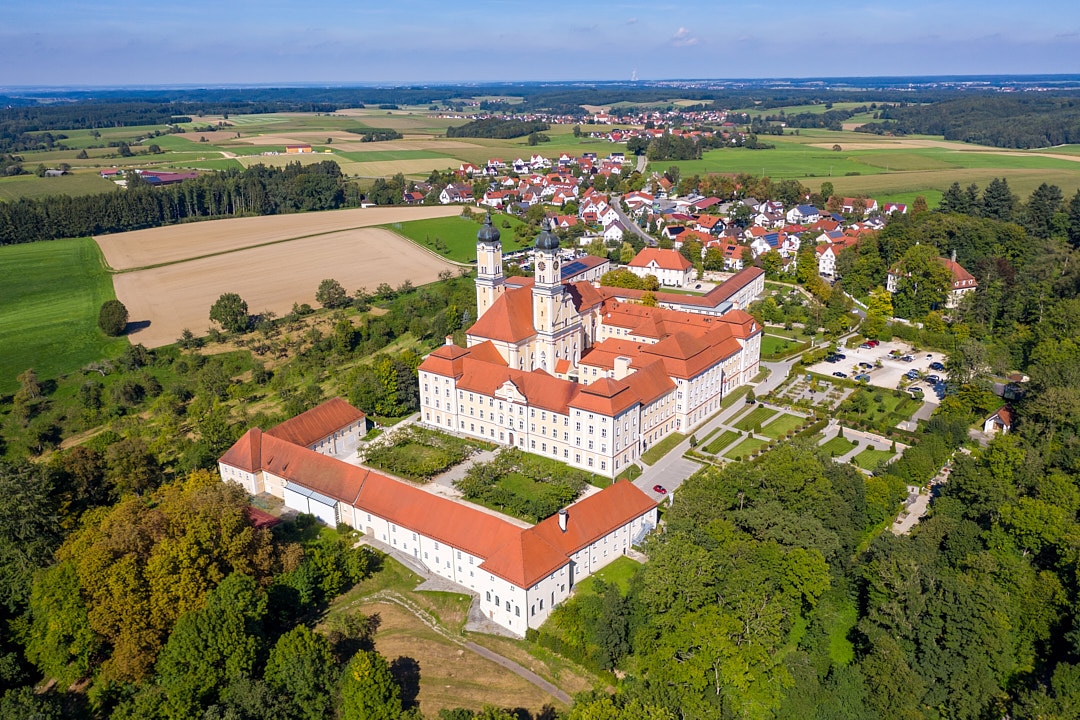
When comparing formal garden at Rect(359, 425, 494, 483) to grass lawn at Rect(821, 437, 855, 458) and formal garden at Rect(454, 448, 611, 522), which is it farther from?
grass lawn at Rect(821, 437, 855, 458)

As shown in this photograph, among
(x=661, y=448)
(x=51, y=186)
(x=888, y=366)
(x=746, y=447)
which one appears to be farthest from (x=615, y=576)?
(x=51, y=186)

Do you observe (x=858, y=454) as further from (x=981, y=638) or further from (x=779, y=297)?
(x=779, y=297)

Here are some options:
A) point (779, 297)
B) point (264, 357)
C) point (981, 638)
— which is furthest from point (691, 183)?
point (981, 638)

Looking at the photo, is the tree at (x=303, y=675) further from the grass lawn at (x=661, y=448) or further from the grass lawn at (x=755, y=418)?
the grass lawn at (x=755, y=418)

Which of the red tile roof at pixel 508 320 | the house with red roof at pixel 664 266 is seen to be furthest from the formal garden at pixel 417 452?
the house with red roof at pixel 664 266

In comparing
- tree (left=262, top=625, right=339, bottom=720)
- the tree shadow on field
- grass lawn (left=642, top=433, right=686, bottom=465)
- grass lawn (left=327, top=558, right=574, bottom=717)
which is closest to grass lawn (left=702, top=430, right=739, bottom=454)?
grass lawn (left=642, top=433, right=686, bottom=465)

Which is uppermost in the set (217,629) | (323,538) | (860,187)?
(860,187)

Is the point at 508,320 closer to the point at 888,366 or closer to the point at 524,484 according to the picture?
the point at 524,484
